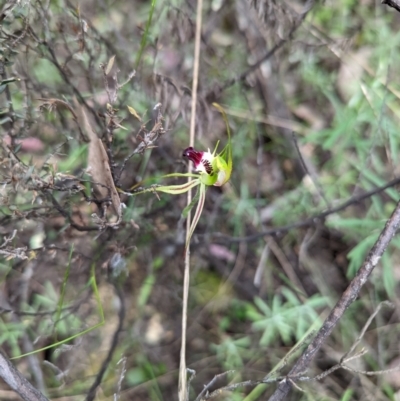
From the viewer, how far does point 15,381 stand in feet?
3.51

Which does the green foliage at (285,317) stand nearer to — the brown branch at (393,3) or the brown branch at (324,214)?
the brown branch at (324,214)

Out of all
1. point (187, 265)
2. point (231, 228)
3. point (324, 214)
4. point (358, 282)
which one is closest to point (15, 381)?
point (187, 265)

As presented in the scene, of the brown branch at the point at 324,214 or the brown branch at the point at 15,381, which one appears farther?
the brown branch at the point at 324,214

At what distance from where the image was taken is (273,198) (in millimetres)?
2285

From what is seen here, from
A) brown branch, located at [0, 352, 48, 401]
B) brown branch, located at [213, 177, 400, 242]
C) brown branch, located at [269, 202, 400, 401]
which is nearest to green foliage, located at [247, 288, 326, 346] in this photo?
brown branch, located at [213, 177, 400, 242]

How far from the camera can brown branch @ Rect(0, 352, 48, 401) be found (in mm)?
1058

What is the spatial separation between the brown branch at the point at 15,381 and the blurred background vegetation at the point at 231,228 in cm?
56

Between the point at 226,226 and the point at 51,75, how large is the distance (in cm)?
97

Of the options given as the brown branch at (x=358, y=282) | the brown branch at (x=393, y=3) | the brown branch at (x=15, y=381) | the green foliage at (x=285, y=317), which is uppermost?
the brown branch at (x=393, y=3)

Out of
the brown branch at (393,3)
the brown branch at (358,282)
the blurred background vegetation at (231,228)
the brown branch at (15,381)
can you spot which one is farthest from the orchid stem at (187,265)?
the brown branch at (393,3)

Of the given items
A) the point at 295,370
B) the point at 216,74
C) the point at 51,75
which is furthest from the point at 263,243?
the point at 51,75

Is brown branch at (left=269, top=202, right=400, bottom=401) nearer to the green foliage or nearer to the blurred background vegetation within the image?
the blurred background vegetation

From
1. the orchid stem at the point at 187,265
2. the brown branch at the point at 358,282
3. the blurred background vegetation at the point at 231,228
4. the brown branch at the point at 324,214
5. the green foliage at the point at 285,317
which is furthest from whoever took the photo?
the green foliage at the point at 285,317

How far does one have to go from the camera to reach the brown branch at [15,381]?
106 centimetres
